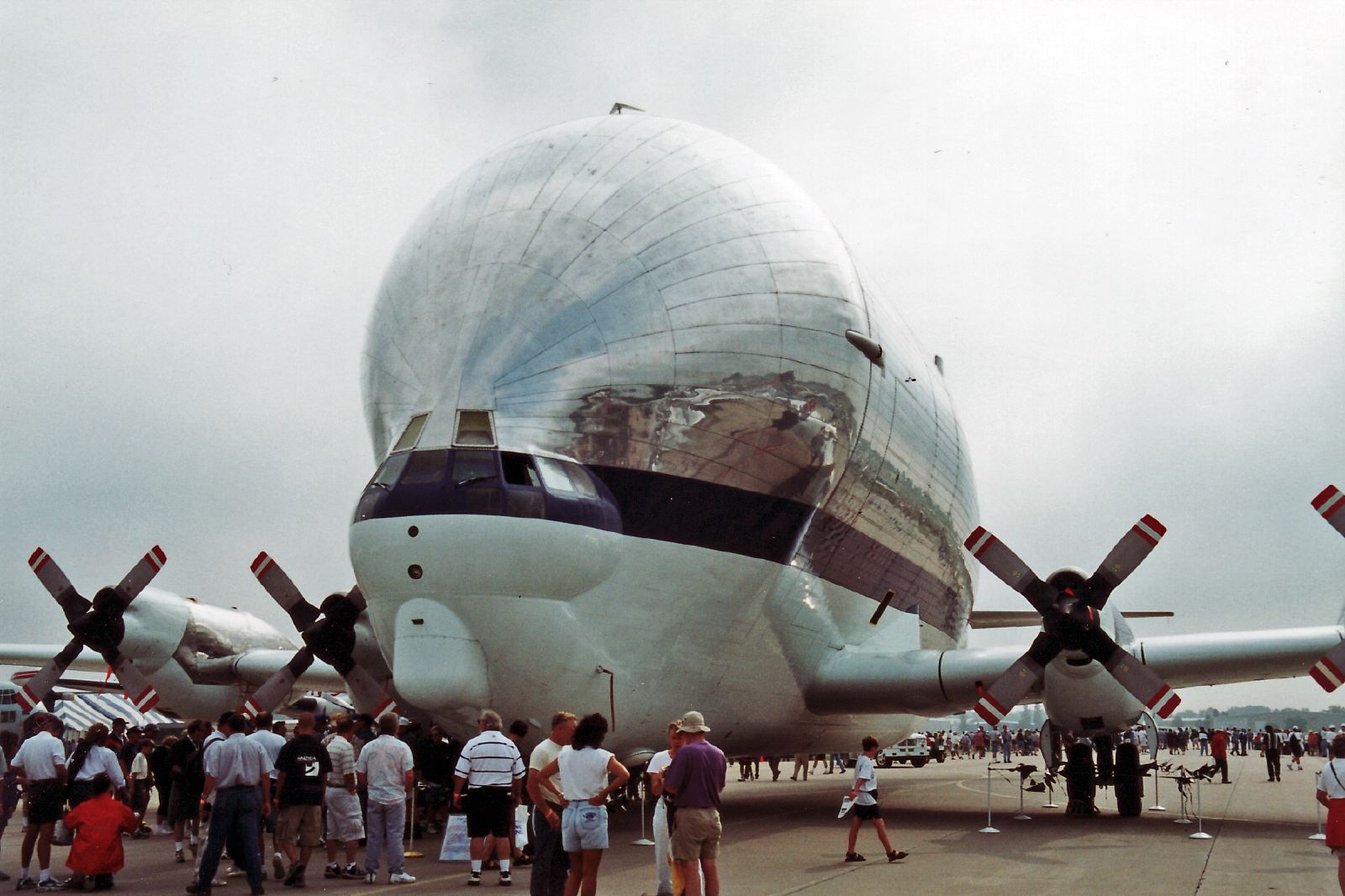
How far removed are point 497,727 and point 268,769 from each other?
199cm

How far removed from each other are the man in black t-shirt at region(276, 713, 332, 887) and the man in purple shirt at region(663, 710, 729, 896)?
13.7 ft

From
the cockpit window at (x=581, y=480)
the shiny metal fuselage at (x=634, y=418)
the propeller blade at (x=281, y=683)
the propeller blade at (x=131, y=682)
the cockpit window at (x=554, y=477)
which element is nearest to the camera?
the shiny metal fuselage at (x=634, y=418)

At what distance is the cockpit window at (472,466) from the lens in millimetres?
12156

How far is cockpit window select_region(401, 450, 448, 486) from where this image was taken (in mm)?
12234

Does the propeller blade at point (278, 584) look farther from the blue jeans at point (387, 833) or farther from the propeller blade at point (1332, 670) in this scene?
the propeller blade at point (1332, 670)

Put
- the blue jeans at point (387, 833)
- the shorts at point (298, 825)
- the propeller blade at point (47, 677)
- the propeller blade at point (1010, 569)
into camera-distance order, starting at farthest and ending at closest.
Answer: the propeller blade at point (47, 677)
the propeller blade at point (1010, 569)
the shorts at point (298, 825)
the blue jeans at point (387, 833)

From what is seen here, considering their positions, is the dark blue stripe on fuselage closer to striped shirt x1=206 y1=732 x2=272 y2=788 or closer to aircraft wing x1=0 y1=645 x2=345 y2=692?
striped shirt x1=206 y1=732 x2=272 y2=788

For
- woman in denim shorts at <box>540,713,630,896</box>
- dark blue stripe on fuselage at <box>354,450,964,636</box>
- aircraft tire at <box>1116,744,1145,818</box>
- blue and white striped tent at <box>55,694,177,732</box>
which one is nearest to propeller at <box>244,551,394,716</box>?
dark blue stripe on fuselage at <box>354,450,964,636</box>

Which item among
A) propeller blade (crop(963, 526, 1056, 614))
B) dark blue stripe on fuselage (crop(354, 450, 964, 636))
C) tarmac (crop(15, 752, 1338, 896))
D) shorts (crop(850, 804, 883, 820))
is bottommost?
tarmac (crop(15, 752, 1338, 896))

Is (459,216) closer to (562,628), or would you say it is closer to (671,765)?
(562,628)

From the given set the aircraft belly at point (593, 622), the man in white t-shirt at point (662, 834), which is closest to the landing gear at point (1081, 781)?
the aircraft belly at point (593, 622)

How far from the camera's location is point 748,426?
1423 centimetres

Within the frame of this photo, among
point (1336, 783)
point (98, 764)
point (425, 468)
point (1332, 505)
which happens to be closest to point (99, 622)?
point (98, 764)

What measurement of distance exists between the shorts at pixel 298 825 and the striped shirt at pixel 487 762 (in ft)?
6.09
